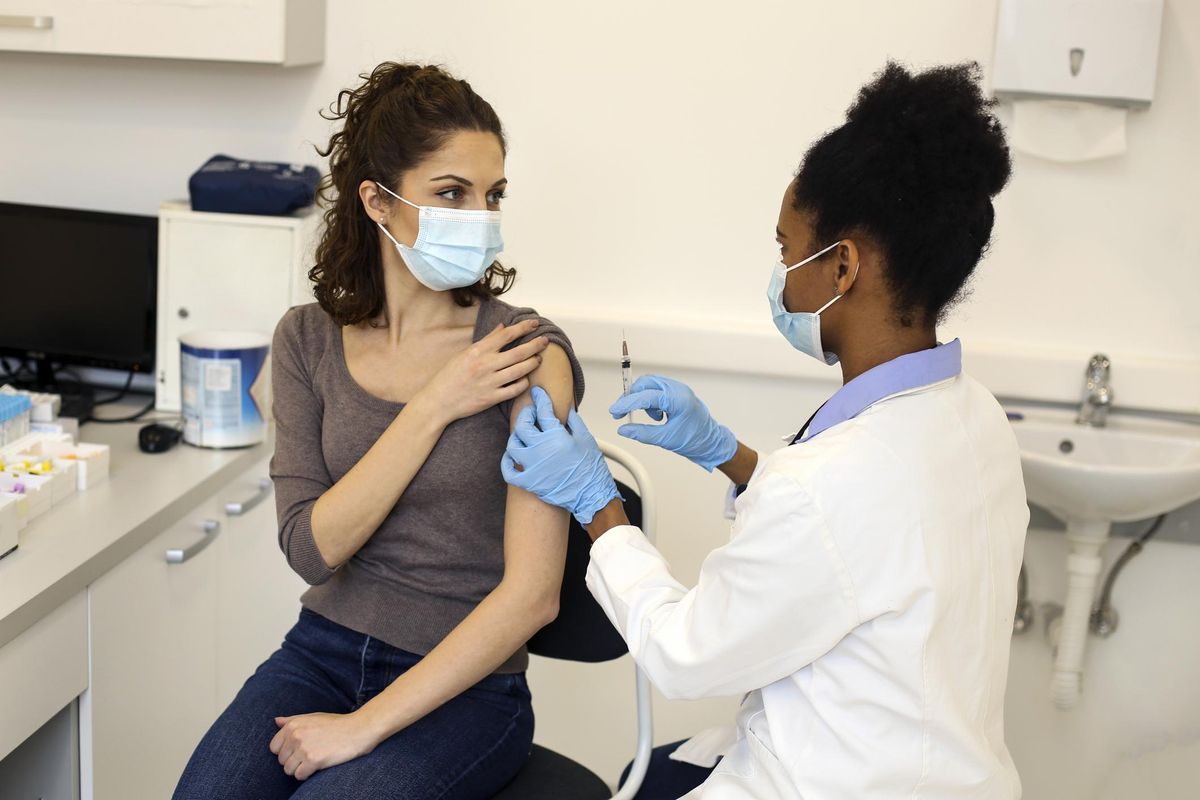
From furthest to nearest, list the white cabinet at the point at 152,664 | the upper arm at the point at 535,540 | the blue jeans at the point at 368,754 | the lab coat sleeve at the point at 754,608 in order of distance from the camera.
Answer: the white cabinet at the point at 152,664
the upper arm at the point at 535,540
the blue jeans at the point at 368,754
the lab coat sleeve at the point at 754,608

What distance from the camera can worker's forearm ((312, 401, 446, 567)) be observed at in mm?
1409

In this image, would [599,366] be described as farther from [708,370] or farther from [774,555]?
[774,555]

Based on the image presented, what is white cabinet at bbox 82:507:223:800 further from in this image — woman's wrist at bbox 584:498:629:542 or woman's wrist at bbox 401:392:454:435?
woman's wrist at bbox 584:498:629:542

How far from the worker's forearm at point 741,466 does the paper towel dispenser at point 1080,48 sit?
0.90m

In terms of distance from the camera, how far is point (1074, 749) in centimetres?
234

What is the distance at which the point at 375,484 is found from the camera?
141cm

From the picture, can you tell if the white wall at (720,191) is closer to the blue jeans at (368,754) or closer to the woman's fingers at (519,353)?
the woman's fingers at (519,353)

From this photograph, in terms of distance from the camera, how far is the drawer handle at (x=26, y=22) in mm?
2037

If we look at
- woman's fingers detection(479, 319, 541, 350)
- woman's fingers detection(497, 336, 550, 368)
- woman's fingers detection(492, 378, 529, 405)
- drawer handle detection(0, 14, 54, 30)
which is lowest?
woman's fingers detection(492, 378, 529, 405)

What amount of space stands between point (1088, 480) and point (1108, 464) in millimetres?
153

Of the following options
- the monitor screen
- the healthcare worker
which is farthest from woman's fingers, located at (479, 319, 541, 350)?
the monitor screen

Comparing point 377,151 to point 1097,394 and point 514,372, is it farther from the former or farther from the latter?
point 1097,394

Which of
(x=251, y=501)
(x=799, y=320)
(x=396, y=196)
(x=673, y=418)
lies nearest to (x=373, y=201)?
(x=396, y=196)

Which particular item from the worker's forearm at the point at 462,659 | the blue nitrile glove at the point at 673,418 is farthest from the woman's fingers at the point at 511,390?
the worker's forearm at the point at 462,659
